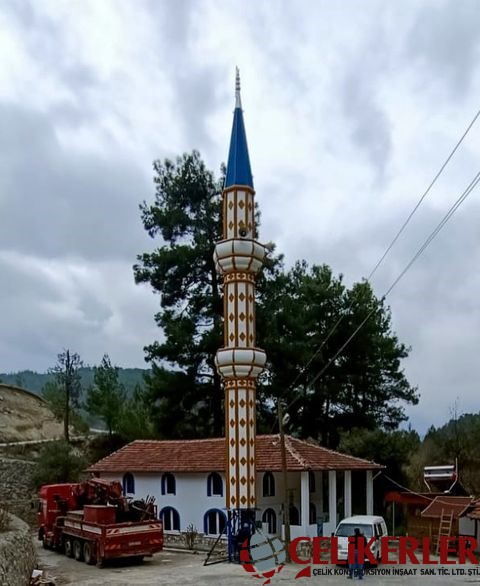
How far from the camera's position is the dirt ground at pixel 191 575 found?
18.0 meters

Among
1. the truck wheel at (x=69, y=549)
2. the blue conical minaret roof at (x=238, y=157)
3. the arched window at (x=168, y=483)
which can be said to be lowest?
the truck wheel at (x=69, y=549)

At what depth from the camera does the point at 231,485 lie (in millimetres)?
21781

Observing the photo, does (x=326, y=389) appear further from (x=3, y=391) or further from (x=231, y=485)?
(x=3, y=391)

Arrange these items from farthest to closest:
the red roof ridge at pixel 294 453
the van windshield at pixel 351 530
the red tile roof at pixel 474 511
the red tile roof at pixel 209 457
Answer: the red tile roof at pixel 209 457, the red roof ridge at pixel 294 453, the red tile roof at pixel 474 511, the van windshield at pixel 351 530

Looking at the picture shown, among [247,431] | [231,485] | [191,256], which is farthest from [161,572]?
[191,256]

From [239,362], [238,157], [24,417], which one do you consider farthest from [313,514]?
[24,417]

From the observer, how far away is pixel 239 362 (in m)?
22.1

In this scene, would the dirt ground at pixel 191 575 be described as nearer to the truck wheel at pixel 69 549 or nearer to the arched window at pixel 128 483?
the truck wheel at pixel 69 549

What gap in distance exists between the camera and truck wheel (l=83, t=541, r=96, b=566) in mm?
21527

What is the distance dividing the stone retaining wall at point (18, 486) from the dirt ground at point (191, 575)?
10045mm

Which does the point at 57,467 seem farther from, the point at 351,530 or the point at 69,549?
the point at 351,530

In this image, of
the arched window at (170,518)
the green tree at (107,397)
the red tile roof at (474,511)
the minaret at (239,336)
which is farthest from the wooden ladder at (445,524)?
the green tree at (107,397)

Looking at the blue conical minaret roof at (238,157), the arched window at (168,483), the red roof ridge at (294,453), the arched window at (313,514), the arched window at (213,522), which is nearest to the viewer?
the blue conical minaret roof at (238,157)

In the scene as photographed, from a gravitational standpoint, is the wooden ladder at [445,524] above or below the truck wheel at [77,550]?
above
